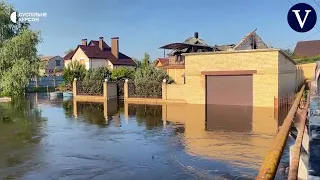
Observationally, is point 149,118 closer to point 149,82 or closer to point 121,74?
point 149,82

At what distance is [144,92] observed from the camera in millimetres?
30266

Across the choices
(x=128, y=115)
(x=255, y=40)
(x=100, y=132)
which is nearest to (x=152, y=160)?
(x=100, y=132)

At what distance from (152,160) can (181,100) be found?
1740 cm

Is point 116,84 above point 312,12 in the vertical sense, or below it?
below

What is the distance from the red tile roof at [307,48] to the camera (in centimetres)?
6438

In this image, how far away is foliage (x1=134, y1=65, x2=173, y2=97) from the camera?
2965 centimetres

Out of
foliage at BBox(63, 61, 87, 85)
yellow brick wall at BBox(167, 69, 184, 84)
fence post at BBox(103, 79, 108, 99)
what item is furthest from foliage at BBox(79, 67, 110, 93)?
yellow brick wall at BBox(167, 69, 184, 84)

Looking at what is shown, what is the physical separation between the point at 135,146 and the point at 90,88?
2189 cm

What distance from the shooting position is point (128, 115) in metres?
21.5

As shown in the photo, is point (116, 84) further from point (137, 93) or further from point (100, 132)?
point (100, 132)

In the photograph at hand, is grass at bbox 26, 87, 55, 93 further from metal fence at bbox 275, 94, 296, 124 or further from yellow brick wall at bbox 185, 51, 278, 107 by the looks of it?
metal fence at bbox 275, 94, 296, 124

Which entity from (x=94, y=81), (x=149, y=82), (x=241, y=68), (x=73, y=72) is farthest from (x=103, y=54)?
(x=241, y=68)

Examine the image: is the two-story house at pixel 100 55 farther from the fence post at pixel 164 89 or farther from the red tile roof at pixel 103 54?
the fence post at pixel 164 89

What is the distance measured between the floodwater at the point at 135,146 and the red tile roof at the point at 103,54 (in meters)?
36.6
